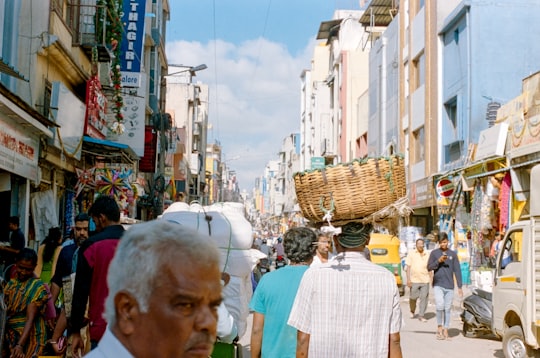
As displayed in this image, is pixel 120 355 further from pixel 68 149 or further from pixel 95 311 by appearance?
pixel 68 149

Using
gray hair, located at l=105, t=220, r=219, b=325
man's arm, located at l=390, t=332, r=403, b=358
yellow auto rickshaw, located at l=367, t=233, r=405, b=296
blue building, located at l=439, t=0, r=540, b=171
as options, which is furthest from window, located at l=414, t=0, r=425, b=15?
gray hair, located at l=105, t=220, r=219, b=325

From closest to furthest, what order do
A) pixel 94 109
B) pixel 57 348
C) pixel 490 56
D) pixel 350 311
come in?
pixel 350 311, pixel 57 348, pixel 94 109, pixel 490 56

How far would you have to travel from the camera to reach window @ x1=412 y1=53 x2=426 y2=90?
29969 millimetres

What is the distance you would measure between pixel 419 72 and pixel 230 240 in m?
27.1

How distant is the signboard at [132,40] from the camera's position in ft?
65.5

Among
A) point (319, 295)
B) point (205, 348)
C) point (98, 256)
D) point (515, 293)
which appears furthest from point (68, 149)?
point (205, 348)

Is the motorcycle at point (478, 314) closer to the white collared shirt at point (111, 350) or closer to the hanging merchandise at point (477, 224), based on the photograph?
the hanging merchandise at point (477, 224)

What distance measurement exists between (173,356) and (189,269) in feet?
0.81

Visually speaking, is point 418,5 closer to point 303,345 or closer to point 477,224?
point 477,224

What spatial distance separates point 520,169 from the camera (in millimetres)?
18703

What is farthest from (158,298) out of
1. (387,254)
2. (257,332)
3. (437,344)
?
(387,254)

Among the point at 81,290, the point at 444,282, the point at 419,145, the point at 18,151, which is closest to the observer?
the point at 81,290

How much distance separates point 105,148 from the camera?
1777cm

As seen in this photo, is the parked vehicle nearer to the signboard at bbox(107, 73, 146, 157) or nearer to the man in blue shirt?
the man in blue shirt
